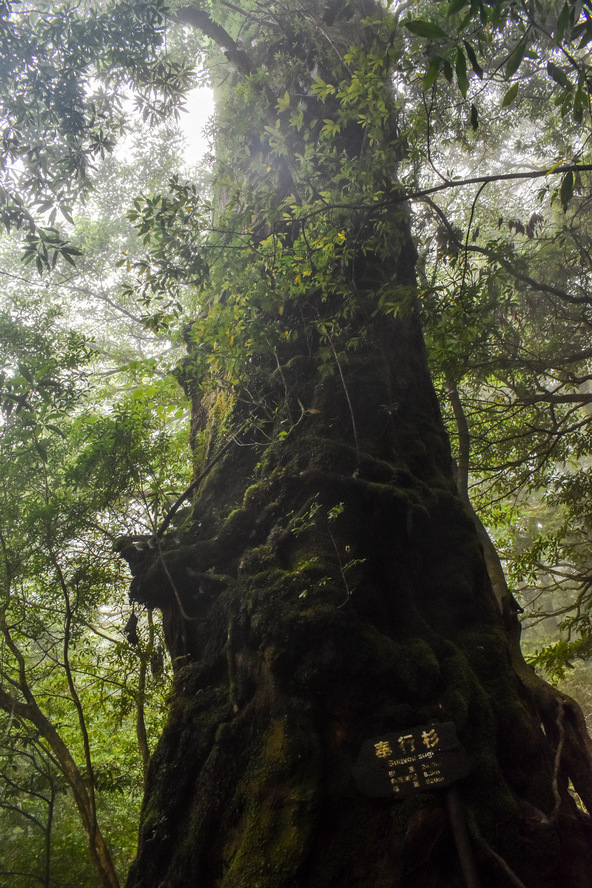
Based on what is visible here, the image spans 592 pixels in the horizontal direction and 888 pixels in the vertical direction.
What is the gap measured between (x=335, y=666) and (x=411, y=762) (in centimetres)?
47

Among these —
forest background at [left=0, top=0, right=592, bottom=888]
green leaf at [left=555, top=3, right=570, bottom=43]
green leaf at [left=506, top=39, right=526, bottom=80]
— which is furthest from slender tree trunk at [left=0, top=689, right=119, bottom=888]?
green leaf at [left=555, top=3, right=570, bottom=43]

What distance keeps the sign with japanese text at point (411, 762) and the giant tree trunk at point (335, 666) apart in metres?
0.07

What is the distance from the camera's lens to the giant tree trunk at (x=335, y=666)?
2.10 m

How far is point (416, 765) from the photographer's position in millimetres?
2143

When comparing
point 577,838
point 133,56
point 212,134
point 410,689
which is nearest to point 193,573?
point 410,689

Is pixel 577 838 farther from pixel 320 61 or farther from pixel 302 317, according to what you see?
pixel 320 61

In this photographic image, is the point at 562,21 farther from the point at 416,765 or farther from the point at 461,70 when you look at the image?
the point at 416,765

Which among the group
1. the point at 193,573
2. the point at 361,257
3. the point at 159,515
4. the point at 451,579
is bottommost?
the point at 451,579

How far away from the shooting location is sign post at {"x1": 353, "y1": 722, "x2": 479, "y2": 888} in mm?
2105

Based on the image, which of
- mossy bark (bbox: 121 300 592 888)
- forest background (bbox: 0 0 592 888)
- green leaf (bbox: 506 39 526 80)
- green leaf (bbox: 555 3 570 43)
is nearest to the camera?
green leaf (bbox: 555 3 570 43)

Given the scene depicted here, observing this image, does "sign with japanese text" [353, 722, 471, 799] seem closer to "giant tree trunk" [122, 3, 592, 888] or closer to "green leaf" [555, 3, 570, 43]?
"giant tree trunk" [122, 3, 592, 888]

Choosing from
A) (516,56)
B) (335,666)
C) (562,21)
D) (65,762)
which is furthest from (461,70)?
(65,762)

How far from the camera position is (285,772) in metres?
2.20

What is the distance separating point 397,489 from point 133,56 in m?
4.30
